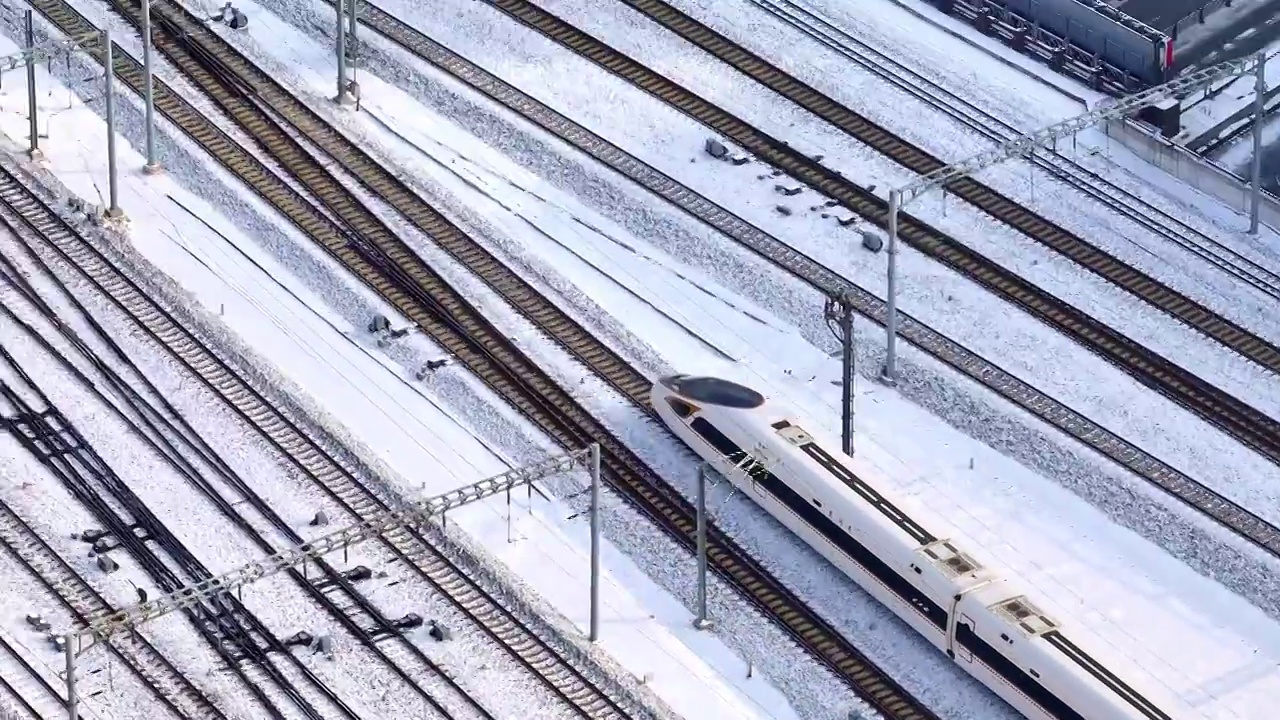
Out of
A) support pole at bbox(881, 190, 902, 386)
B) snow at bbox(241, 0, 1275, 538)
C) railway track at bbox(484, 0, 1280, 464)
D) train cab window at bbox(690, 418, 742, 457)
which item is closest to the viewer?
train cab window at bbox(690, 418, 742, 457)

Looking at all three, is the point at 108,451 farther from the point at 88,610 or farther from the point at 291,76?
the point at 291,76

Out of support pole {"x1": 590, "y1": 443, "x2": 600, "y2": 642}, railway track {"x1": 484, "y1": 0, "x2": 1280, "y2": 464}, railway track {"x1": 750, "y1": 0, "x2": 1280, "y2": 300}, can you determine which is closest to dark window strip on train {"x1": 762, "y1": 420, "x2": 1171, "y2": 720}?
support pole {"x1": 590, "y1": 443, "x2": 600, "y2": 642}

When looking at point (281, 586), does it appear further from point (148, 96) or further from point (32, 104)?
point (32, 104)

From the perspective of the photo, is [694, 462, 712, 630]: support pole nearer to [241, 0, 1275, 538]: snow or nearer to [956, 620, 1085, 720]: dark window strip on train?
[956, 620, 1085, 720]: dark window strip on train

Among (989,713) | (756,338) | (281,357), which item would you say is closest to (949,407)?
(756,338)

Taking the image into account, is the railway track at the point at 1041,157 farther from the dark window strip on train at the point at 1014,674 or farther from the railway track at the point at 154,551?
the railway track at the point at 154,551

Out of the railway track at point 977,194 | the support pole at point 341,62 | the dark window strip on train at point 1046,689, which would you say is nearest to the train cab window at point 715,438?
the dark window strip on train at point 1046,689

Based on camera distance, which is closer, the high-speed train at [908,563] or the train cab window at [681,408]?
the high-speed train at [908,563]
